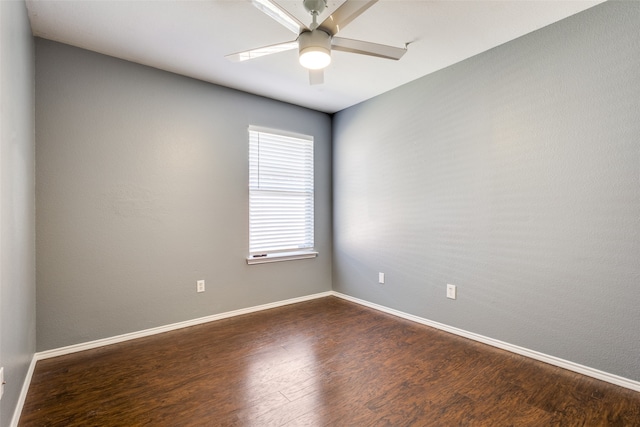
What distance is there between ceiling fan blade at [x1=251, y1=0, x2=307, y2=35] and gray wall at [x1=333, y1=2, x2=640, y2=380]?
68.2 inches

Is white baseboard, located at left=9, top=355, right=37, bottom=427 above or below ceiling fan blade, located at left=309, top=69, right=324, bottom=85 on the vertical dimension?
below

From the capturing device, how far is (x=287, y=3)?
1.92 m

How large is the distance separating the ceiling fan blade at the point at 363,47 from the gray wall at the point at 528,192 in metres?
1.15

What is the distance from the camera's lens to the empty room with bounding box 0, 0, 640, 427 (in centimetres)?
179

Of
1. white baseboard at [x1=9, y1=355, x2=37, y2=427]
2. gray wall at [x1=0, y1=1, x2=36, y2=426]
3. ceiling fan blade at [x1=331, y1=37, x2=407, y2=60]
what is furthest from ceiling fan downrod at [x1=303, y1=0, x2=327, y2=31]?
white baseboard at [x1=9, y1=355, x2=37, y2=427]

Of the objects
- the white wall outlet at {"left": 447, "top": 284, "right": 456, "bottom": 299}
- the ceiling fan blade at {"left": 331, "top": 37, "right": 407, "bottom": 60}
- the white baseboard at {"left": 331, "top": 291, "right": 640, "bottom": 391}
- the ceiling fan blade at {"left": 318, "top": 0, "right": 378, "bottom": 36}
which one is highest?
the ceiling fan blade at {"left": 318, "top": 0, "right": 378, "bottom": 36}

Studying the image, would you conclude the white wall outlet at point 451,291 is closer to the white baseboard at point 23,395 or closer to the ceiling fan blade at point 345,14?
the ceiling fan blade at point 345,14

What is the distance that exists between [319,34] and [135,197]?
6.88ft

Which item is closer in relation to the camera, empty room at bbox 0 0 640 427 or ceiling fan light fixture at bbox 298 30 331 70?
ceiling fan light fixture at bbox 298 30 331 70

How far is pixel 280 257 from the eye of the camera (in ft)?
11.7

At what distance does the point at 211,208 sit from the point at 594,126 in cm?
313

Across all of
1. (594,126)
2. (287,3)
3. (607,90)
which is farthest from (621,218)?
(287,3)

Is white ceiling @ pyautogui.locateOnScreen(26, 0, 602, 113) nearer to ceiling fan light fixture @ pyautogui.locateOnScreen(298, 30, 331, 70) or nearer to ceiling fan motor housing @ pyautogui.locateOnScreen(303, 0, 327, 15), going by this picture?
ceiling fan motor housing @ pyautogui.locateOnScreen(303, 0, 327, 15)

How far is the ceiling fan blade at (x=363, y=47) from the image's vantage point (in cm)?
178
